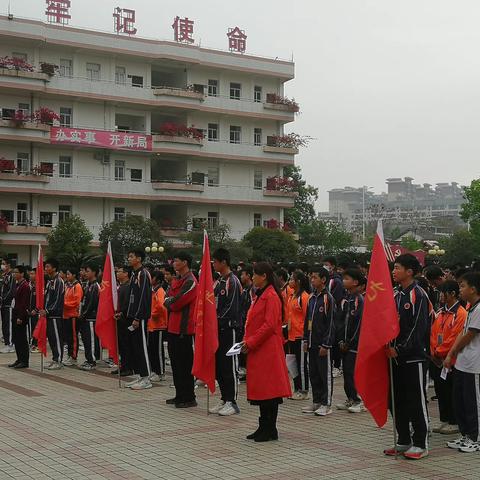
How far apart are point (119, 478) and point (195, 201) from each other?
129 feet

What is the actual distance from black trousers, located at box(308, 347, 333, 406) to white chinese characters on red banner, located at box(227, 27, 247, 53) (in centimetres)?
4037

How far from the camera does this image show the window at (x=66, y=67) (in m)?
42.5

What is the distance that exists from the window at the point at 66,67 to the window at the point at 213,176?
10.1m

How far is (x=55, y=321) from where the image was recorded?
1397cm

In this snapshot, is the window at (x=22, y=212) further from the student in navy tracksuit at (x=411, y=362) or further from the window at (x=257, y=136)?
the student in navy tracksuit at (x=411, y=362)

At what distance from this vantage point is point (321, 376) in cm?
959

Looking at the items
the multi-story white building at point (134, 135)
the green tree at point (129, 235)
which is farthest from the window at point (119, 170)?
the green tree at point (129, 235)

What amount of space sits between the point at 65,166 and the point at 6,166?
158 inches

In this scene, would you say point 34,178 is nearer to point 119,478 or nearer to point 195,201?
point 195,201

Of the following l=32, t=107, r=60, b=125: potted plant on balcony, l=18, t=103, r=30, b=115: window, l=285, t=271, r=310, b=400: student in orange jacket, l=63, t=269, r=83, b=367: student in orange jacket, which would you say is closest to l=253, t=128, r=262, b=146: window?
l=32, t=107, r=60, b=125: potted plant on balcony

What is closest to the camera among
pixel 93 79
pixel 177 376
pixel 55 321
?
pixel 177 376

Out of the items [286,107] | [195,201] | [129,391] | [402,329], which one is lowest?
[129,391]

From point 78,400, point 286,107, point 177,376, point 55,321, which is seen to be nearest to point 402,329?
point 177,376

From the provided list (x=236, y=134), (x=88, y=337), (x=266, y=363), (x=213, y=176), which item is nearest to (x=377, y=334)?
(x=266, y=363)
